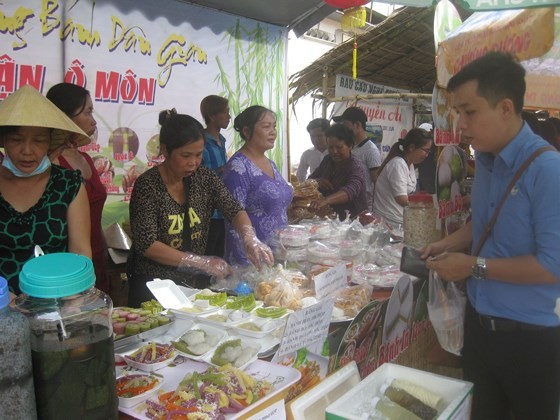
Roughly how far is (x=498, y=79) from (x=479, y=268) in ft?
2.22

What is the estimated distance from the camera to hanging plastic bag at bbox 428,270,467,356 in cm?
218

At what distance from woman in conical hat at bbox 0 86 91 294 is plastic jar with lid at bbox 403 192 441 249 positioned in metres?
1.79

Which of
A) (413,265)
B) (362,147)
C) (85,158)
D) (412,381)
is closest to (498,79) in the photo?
(413,265)

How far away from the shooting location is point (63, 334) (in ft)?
2.85

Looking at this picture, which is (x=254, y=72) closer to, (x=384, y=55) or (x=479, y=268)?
(x=479, y=268)

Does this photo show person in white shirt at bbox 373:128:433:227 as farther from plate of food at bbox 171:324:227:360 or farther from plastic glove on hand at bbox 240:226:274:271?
plate of food at bbox 171:324:227:360

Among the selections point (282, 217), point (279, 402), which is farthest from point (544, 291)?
point (282, 217)

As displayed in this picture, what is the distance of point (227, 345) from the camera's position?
1.46 m

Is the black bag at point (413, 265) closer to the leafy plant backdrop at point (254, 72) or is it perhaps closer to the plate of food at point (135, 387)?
the plate of food at point (135, 387)

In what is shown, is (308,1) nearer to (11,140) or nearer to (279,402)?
(11,140)

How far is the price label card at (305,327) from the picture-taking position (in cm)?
135

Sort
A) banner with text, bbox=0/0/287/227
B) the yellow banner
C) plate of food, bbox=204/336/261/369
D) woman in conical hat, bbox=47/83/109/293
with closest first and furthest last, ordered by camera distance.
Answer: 1. plate of food, bbox=204/336/261/369
2. the yellow banner
3. woman in conical hat, bbox=47/83/109/293
4. banner with text, bbox=0/0/287/227

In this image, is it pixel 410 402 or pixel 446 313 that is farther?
pixel 446 313

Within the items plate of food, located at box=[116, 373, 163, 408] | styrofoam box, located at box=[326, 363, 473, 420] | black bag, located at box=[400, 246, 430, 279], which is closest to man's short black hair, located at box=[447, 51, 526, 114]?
black bag, located at box=[400, 246, 430, 279]
